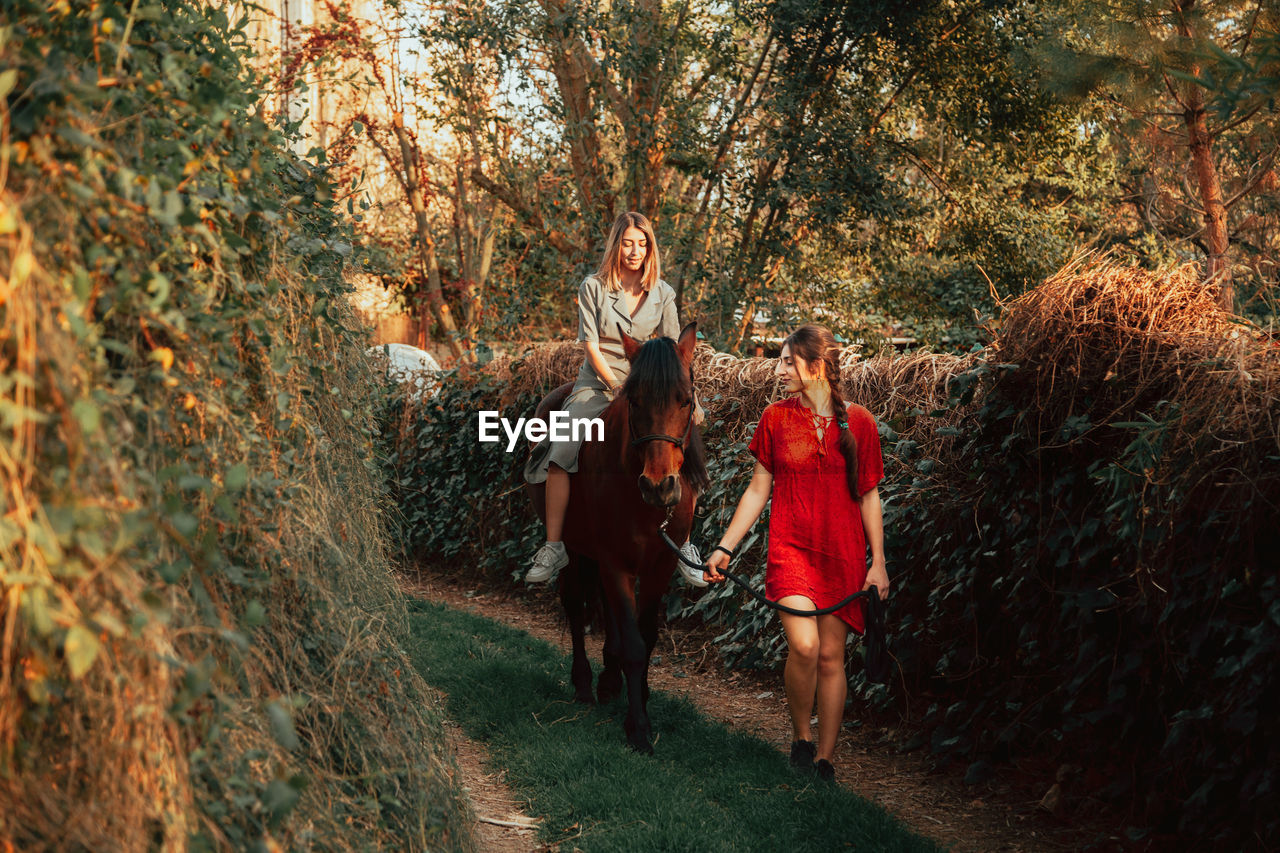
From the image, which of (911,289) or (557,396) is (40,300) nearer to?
(557,396)

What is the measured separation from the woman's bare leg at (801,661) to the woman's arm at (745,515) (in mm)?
337

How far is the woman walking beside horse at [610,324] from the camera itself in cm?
596

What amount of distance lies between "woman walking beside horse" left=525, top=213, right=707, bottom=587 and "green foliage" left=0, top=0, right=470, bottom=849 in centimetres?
294

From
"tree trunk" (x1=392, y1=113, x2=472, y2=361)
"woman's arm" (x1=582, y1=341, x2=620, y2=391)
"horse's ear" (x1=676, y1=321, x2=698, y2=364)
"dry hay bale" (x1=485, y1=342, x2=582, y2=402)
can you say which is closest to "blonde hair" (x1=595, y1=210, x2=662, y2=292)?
"woman's arm" (x1=582, y1=341, x2=620, y2=391)

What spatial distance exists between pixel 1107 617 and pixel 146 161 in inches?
144

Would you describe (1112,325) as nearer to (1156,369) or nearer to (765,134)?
(1156,369)

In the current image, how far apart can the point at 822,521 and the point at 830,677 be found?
0.73 m

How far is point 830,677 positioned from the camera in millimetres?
4777

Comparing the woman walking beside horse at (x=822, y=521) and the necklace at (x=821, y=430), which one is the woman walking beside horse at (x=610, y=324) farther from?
the necklace at (x=821, y=430)

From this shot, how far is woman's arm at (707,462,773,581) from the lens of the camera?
4773mm

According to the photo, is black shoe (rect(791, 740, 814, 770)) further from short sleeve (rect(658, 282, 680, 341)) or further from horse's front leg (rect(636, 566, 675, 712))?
short sleeve (rect(658, 282, 680, 341))

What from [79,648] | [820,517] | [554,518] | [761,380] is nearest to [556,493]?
[554,518]

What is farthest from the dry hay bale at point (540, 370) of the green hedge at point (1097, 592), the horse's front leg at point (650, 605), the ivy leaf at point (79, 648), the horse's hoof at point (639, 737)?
the ivy leaf at point (79, 648)

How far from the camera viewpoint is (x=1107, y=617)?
13.1 feet
